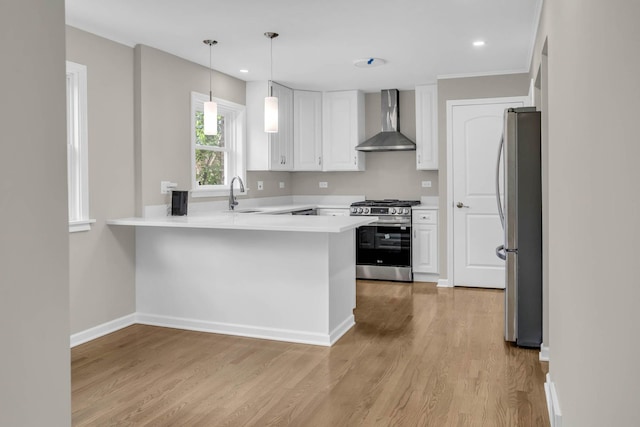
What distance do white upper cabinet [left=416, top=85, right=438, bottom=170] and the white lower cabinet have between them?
60 cm

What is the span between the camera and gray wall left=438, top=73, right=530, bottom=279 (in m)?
5.52

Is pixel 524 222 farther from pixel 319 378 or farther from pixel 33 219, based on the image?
pixel 33 219

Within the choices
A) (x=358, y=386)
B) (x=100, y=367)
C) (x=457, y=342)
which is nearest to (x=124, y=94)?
(x=100, y=367)

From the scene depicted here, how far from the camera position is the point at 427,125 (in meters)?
6.22

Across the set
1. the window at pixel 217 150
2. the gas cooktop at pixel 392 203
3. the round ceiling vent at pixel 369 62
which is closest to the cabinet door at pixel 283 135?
the window at pixel 217 150

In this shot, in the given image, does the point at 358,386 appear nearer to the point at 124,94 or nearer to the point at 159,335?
the point at 159,335

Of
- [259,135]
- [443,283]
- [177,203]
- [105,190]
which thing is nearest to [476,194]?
[443,283]

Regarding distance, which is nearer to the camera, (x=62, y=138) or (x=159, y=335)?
(x=62, y=138)

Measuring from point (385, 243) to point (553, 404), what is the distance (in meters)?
3.83

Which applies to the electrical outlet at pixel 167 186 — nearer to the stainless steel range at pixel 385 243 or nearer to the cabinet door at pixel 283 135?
the cabinet door at pixel 283 135

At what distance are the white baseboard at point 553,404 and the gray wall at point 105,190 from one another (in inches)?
124

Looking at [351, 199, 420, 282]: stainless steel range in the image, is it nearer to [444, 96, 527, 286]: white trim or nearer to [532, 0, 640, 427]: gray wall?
[444, 96, 527, 286]: white trim

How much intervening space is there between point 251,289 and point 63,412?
8.43 feet

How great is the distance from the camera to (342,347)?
12.2 ft
